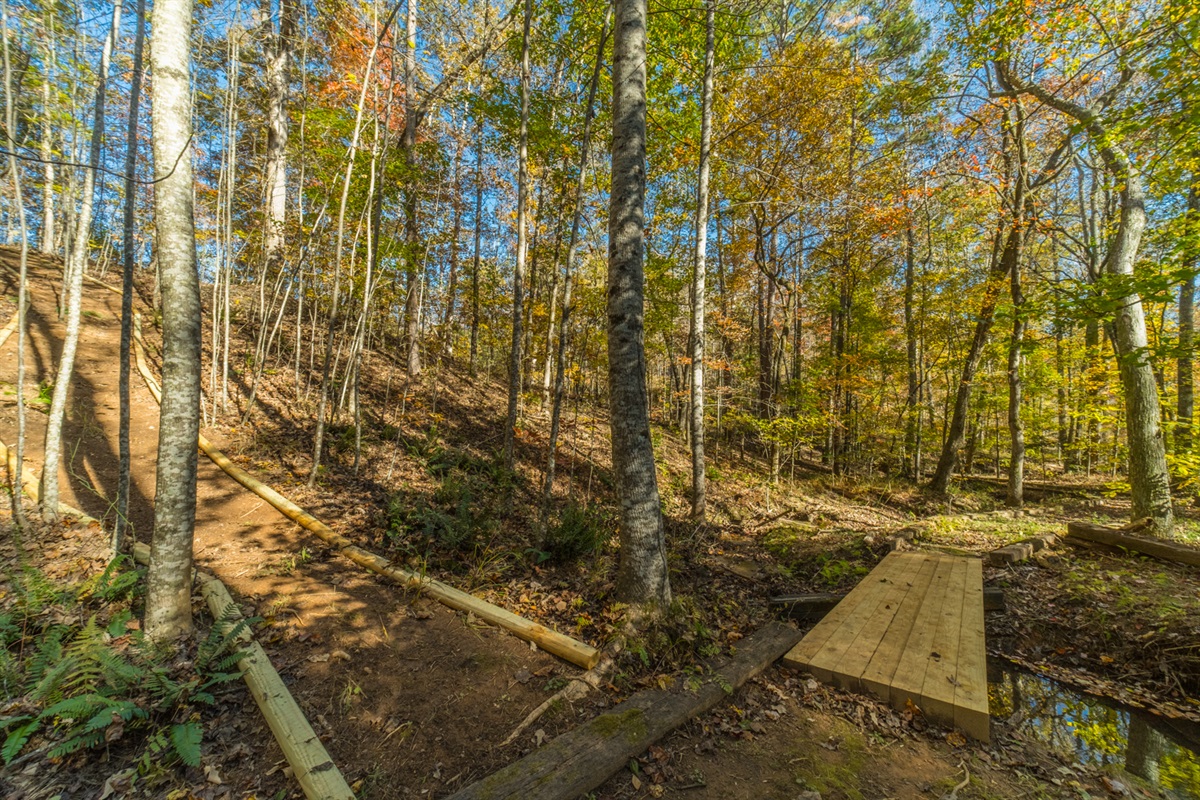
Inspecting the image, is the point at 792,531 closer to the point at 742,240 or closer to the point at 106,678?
the point at 106,678

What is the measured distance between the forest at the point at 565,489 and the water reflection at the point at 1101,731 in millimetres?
30

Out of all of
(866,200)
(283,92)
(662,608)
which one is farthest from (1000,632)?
(283,92)

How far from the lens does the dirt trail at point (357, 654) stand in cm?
250

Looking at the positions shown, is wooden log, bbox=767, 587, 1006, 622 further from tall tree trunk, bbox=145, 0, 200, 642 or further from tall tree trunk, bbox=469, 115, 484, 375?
tall tree trunk, bbox=469, 115, 484, 375

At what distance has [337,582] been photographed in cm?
426

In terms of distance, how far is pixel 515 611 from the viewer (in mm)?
4117

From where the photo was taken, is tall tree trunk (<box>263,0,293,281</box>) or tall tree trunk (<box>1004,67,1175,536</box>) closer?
tall tree trunk (<box>1004,67,1175,536</box>)

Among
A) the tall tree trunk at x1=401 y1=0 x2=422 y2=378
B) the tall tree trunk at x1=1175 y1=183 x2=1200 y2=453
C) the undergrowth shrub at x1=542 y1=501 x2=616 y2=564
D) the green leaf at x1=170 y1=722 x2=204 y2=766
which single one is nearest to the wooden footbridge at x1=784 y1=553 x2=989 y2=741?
the undergrowth shrub at x1=542 y1=501 x2=616 y2=564

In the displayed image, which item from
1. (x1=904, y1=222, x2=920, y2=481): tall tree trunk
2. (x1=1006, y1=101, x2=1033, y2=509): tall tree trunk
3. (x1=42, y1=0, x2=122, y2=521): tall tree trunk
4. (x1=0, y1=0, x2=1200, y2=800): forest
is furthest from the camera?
(x1=904, y1=222, x2=920, y2=481): tall tree trunk

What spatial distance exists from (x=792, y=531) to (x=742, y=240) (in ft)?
30.6

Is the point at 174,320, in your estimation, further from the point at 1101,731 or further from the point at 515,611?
the point at 1101,731

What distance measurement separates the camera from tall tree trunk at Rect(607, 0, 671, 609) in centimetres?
364

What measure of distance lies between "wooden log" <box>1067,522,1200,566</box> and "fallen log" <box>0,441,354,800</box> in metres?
9.53

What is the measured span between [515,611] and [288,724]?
1899mm
